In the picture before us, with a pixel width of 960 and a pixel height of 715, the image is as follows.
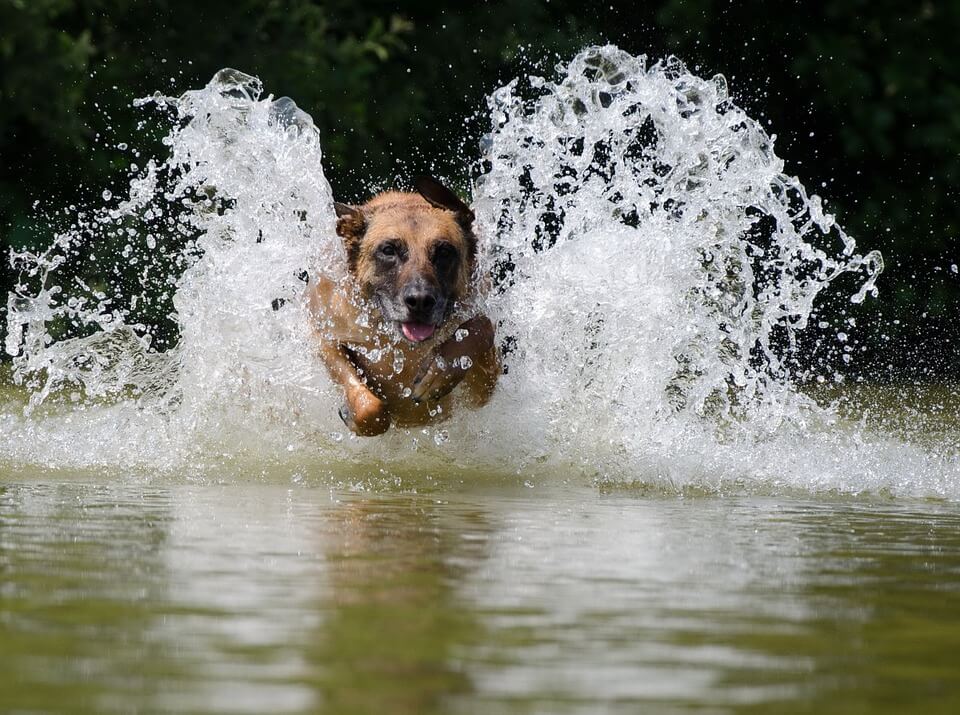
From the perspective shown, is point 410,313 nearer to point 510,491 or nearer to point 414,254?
point 414,254

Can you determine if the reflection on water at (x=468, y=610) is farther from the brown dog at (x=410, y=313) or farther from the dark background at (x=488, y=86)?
the dark background at (x=488, y=86)

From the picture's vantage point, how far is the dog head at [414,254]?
6.82 metres

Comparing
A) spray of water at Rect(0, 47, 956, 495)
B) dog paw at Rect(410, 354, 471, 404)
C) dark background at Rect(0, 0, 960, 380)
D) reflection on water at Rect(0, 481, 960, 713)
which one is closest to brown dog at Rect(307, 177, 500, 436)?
dog paw at Rect(410, 354, 471, 404)

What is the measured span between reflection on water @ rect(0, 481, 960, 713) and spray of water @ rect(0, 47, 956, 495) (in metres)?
1.75

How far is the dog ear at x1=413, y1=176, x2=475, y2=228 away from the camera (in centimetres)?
682

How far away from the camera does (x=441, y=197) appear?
7047 millimetres

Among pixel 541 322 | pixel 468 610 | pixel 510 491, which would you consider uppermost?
pixel 541 322

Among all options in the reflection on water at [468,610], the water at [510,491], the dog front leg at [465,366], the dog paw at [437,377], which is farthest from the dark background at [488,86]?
the reflection on water at [468,610]

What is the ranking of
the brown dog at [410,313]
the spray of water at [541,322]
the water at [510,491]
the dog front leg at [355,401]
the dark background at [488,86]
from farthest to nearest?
the dark background at [488,86] → the brown dog at [410,313] → the spray of water at [541,322] → the dog front leg at [355,401] → the water at [510,491]

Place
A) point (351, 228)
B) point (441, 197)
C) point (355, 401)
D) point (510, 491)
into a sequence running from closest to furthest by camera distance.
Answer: point (510, 491), point (355, 401), point (441, 197), point (351, 228)

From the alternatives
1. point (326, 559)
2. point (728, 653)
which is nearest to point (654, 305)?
point (326, 559)

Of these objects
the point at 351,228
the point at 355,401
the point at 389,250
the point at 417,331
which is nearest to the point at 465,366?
the point at 417,331

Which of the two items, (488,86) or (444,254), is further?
(488,86)

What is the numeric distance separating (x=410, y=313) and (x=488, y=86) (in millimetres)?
9845
